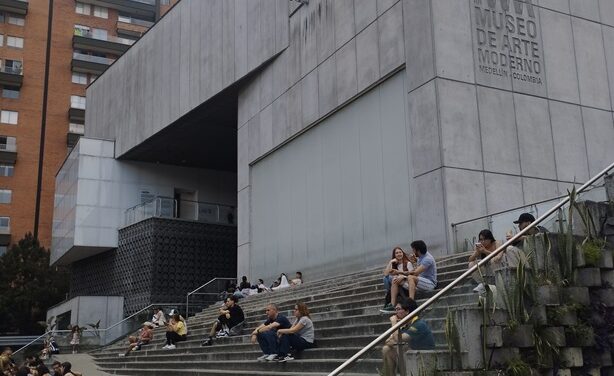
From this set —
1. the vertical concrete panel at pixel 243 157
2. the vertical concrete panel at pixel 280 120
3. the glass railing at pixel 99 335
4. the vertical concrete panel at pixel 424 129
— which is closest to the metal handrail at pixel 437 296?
the vertical concrete panel at pixel 424 129

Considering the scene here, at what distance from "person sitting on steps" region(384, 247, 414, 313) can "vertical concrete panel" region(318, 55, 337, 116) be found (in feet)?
29.5

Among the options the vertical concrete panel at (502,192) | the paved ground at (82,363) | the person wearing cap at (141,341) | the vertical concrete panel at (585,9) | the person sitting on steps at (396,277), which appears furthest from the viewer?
the person wearing cap at (141,341)

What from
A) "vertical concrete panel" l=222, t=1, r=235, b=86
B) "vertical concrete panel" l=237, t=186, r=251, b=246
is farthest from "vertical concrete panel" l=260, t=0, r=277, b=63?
"vertical concrete panel" l=237, t=186, r=251, b=246

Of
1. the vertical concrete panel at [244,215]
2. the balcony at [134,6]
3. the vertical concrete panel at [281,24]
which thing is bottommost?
the vertical concrete panel at [244,215]

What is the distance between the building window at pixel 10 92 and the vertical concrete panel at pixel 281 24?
42267 mm

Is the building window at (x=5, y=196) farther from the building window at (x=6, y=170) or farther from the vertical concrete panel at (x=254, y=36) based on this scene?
the vertical concrete panel at (x=254, y=36)

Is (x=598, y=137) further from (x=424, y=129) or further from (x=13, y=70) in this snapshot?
(x=13, y=70)

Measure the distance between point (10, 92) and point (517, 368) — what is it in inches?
2282

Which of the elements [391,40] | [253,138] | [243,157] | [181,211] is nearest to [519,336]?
[391,40]

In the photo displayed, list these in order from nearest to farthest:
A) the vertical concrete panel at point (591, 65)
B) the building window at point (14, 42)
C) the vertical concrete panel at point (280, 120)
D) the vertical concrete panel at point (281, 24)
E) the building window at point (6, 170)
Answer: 1. the vertical concrete panel at point (591, 65)
2. the vertical concrete panel at point (280, 120)
3. the vertical concrete panel at point (281, 24)
4. the building window at point (6, 170)
5. the building window at point (14, 42)

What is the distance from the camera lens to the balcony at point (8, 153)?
55.3 meters

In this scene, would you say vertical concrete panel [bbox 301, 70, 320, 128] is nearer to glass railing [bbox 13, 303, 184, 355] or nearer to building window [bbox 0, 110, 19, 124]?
glass railing [bbox 13, 303, 184, 355]

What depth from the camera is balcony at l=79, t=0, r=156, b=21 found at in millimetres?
64550

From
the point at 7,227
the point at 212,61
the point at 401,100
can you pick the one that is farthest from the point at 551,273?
the point at 7,227
